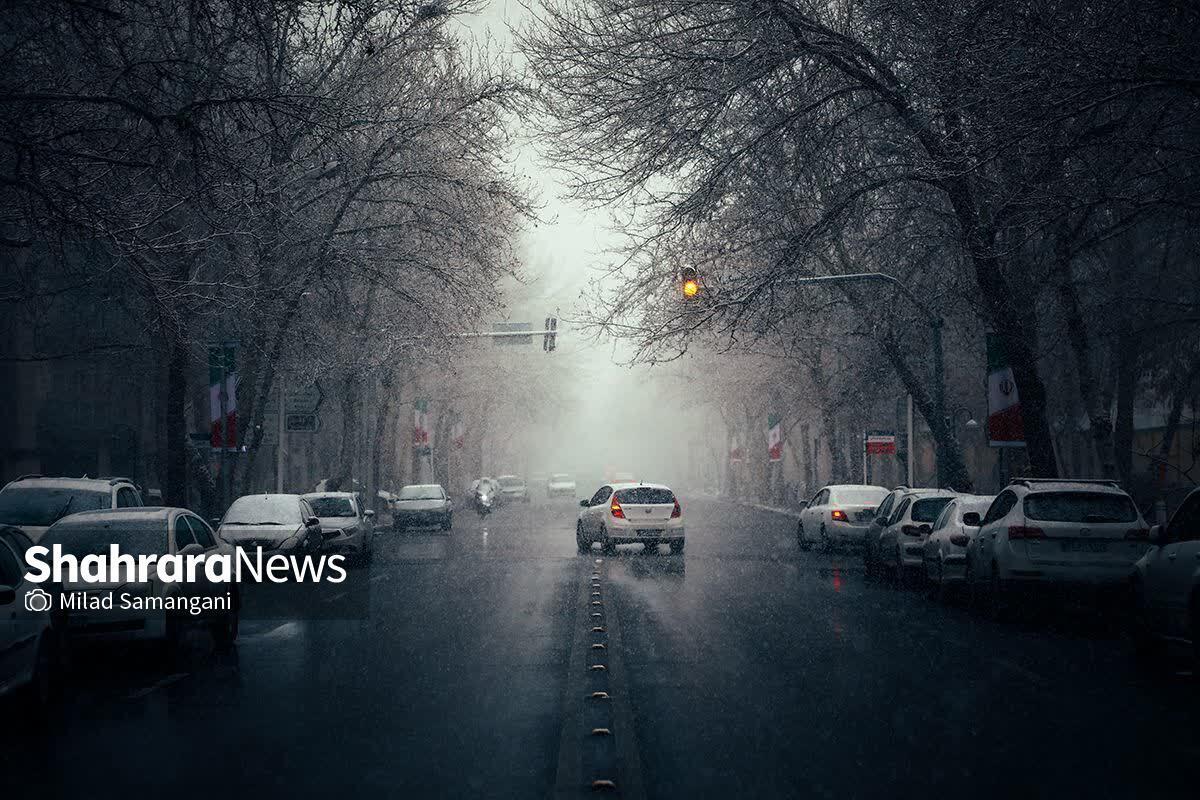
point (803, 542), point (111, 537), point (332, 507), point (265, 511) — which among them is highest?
point (111, 537)

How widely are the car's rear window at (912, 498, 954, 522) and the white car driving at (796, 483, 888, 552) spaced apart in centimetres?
761

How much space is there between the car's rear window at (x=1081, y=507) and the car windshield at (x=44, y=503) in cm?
1307

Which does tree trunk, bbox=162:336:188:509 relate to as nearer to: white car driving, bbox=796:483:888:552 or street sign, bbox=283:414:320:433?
street sign, bbox=283:414:320:433

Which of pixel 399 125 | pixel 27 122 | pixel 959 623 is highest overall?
pixel 399 125

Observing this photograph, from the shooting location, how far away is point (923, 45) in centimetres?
2000

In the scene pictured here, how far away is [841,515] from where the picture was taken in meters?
33.8

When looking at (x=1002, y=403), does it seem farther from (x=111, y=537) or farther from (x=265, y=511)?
(x=111, y=537)

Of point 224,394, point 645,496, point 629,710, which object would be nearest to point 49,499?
point 224,394

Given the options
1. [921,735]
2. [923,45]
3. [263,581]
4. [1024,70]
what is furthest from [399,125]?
[921,735]

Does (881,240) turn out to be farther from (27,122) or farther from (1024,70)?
(27,122)

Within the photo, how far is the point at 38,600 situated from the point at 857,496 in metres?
25.4

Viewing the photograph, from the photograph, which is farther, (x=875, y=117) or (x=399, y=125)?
(x=399, y=125)

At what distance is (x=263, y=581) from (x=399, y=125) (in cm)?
1055

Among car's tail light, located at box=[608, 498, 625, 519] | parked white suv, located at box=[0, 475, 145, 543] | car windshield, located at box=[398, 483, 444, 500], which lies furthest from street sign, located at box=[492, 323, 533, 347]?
parked white suv, located at box=[0, 475, 145, 543]
